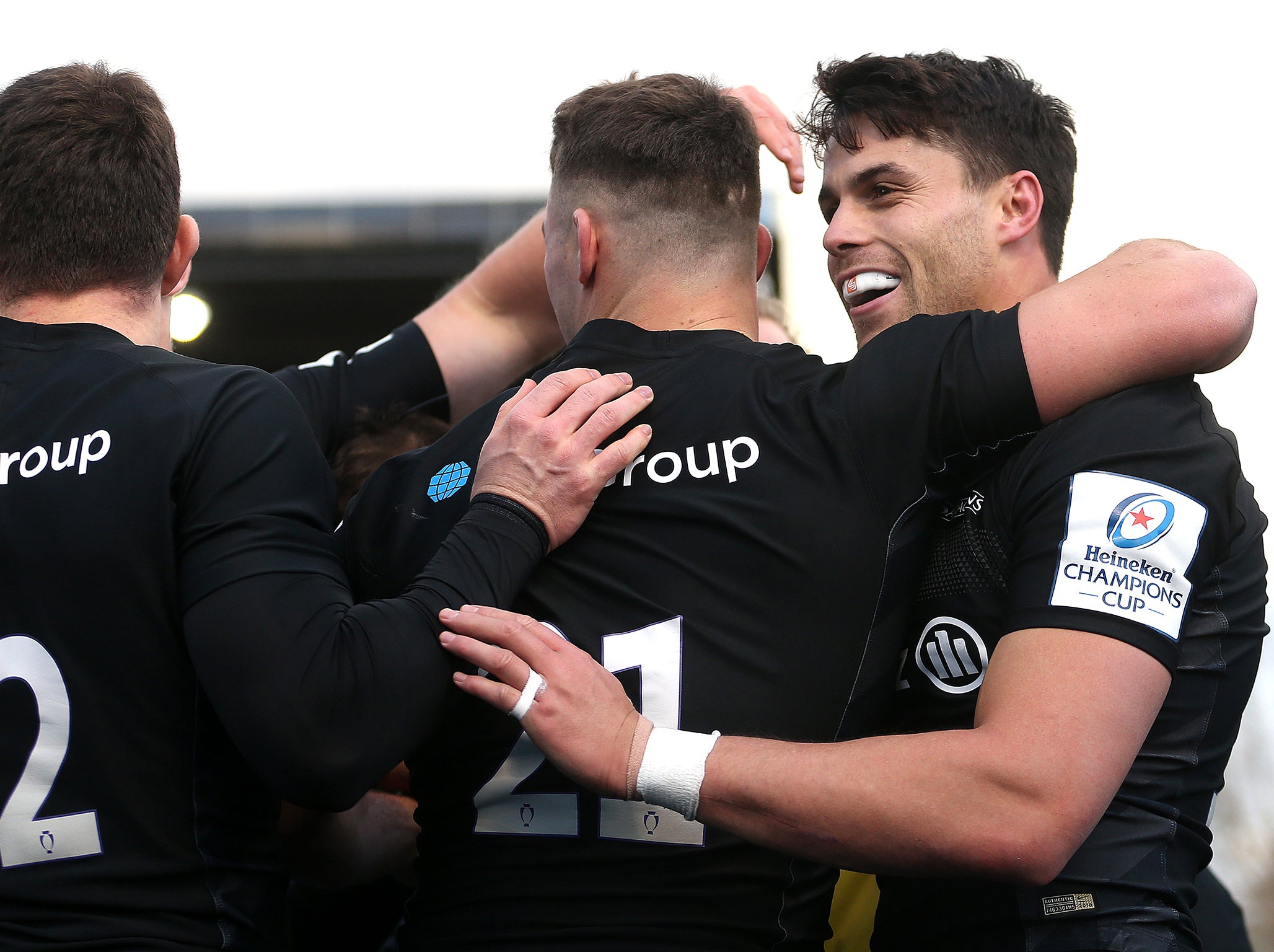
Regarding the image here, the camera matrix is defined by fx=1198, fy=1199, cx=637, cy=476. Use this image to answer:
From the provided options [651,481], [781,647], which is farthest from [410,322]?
[781,647]

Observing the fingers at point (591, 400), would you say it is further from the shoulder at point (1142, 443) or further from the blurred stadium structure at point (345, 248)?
the blurred stadium structure at point (345, 248)

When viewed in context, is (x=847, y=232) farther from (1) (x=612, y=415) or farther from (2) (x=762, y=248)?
(1) (x=612, y=415)

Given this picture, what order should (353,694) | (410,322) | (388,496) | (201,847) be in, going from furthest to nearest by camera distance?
1. (410,322)
2. (388,496)
3. (201,847)
4. (353,694)

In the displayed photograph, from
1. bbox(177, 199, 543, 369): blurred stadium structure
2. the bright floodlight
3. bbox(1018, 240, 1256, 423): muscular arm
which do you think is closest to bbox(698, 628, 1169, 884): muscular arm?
bbox(1018, 240, 1256, 423): muscular arm

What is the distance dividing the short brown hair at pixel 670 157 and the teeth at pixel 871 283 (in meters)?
0.58

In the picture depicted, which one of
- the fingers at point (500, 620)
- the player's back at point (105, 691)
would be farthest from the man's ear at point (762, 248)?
the player's back at point (105, 691)

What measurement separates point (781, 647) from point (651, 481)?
1.27ft

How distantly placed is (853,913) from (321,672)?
61.2 inches

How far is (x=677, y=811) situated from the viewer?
2062 millimetres

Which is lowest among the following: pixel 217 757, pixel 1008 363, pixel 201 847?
pixel 201 847

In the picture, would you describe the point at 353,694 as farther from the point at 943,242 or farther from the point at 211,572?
the point at 943,242

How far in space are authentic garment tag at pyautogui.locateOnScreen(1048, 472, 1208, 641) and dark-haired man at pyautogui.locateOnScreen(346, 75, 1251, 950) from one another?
0.18m

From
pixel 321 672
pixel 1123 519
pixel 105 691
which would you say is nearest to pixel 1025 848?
pixel 1123 519

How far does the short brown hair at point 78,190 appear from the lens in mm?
2213
